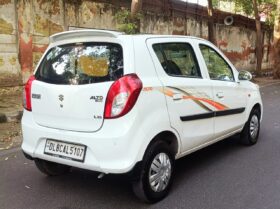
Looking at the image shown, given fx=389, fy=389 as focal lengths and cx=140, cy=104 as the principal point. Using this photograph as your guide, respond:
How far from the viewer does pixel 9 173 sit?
4.93 metres

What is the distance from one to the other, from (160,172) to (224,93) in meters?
1.68

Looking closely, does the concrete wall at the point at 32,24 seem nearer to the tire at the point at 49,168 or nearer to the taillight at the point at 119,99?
the tire at the point at 49,168

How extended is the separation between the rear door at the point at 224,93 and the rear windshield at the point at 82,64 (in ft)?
5.01

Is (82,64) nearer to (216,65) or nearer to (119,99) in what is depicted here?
(119,99)

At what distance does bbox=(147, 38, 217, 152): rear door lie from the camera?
4.13 metres

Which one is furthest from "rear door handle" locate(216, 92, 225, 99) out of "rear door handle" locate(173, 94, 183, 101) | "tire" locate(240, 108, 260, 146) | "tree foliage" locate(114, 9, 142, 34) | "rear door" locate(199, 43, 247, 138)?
"tree foliage" locate(114, 9, 142, 34)

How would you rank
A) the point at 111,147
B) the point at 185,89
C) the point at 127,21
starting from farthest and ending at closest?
the point at 127,21 < the point at 185,89 < the point at 111,147

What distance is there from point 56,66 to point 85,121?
0.82m

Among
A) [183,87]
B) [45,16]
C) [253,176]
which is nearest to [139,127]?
[183,87]

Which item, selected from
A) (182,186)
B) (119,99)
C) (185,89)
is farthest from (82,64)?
(182,186)

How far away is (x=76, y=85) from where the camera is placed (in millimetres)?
3854

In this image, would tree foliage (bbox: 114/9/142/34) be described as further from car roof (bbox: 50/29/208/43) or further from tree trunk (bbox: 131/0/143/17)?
car roof (bbox: 50/29/208/43)

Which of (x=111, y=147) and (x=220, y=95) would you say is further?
(x=220, y=95)

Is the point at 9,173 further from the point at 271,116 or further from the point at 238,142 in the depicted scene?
the point at 271,116
